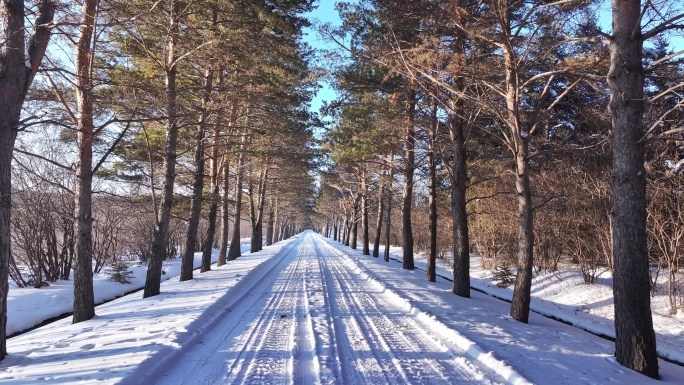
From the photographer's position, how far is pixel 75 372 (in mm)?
4574

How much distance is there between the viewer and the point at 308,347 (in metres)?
5.68

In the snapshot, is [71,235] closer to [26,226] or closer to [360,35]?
[26,226]

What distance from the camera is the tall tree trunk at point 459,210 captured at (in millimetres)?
11078

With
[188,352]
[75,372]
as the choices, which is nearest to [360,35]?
[188,352]

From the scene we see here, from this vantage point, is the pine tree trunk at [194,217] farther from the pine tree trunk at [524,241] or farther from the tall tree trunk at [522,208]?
the pine tree trunk at [524,241]

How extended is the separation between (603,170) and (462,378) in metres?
11.5

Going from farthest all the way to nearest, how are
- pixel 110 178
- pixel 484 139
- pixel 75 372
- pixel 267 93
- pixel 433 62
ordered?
pixel 110 178
pixel 484 139
pixel 267 93
pixel 433 62
pixel 75 372

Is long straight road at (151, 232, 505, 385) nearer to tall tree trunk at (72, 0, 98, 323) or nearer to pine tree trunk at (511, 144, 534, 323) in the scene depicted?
pine tree trunk at (511, 144, 534, 323)

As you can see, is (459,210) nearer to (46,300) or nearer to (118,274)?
(46,300)

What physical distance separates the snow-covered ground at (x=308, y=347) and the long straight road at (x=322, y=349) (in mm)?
17

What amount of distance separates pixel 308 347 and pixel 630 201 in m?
4.74

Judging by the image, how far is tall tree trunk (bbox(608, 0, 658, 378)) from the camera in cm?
536

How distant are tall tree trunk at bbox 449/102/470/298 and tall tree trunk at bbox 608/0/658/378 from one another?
5.41 meters

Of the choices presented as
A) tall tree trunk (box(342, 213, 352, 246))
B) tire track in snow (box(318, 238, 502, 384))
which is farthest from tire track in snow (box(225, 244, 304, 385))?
tall tree trunk (box(342, 213, 352, 246))
